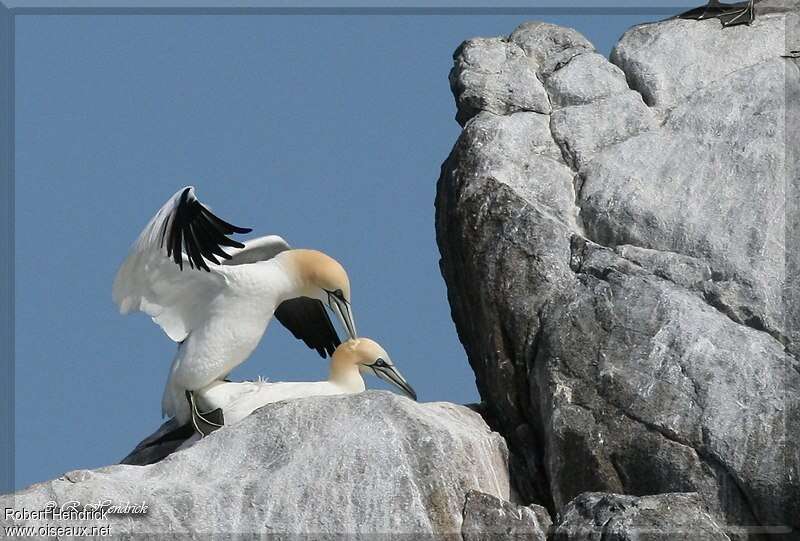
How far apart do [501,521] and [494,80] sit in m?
3.42

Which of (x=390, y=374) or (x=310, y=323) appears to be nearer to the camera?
(x=390, y=374)

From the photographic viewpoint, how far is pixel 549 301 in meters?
11.2

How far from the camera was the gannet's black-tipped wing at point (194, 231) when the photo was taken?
40.1 feet

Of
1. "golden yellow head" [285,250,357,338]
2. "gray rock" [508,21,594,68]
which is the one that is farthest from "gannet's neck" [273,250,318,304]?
"gray rock" [508,21,594,68]

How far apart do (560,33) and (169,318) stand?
3.18 m

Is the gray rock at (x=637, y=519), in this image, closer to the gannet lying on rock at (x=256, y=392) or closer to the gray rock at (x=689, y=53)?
the gannet lying on rock at (x=256, y=392)

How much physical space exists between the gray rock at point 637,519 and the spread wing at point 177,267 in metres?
3.32

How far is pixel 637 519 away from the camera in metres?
9.45

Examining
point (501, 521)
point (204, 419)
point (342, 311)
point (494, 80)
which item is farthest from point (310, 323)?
point (501, 521)

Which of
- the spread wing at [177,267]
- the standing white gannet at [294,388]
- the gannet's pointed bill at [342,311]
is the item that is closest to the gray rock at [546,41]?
the gannet's pointed bill at [342,311]

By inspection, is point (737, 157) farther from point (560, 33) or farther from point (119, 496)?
point (119, 496)

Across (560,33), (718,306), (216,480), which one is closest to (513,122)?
(560,33)

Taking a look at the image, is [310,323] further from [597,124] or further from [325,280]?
[597,124]

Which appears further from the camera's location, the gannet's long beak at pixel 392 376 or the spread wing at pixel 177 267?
the gannet's long beak at pixel 392 376
